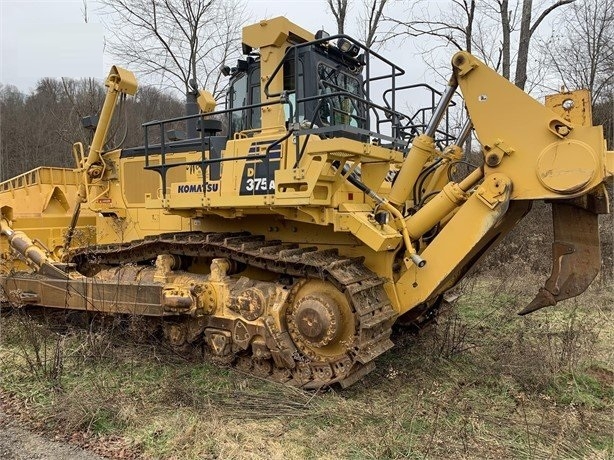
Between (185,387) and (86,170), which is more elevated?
(86,170)

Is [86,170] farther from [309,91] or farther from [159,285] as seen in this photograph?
[309,91]

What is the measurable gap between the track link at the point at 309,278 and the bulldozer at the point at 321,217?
2cm

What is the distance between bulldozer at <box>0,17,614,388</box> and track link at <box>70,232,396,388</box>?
2cm

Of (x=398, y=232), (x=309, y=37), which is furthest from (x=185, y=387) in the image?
(x=309, y=37)

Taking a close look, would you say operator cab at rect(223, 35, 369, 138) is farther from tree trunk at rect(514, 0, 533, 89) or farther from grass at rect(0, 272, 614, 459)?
tree trunk at rect(514, 0, 533, 89)

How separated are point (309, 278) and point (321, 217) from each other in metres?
0.62

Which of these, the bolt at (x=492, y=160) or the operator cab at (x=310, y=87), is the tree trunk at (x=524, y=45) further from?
the bolt at (x=492, y=160)

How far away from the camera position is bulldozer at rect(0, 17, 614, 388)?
4242 millimetres

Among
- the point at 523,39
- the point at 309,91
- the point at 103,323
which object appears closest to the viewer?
the point at 309,91

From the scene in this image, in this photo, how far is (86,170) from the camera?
22.9 ft

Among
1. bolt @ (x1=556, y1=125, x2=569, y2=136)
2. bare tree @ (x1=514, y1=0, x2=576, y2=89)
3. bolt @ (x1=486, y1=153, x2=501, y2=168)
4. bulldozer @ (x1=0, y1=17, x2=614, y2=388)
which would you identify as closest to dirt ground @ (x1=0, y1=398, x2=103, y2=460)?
bulldozer @ (x1=0, y1=17, x2=614, y2=388)

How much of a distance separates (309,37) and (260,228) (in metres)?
2.34

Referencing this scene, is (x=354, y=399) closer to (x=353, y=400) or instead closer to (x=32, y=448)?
(x=353, y=400)

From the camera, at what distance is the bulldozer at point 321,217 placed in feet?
13.9
